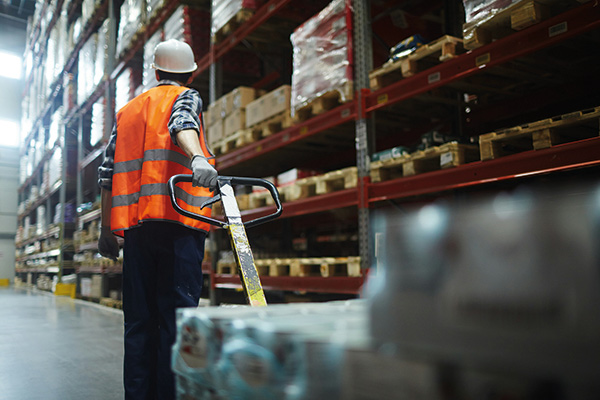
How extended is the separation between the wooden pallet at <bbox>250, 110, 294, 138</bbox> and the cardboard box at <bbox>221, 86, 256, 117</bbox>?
38cm

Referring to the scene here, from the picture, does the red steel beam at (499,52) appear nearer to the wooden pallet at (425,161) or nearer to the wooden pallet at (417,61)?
the wooden pallet at (417,61)

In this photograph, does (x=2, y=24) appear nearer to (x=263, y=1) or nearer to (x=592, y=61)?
(x=263, y=1)

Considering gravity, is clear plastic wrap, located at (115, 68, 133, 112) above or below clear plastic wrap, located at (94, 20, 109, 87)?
below

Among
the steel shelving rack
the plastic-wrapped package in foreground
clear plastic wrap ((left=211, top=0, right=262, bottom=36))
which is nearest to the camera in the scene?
the plastic-wrapped package in foreground

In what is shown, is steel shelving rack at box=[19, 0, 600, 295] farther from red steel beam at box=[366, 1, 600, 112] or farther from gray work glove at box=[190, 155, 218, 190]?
gray work glove at box=[190, 155, 218, 190]

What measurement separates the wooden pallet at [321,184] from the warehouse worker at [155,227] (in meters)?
2.28

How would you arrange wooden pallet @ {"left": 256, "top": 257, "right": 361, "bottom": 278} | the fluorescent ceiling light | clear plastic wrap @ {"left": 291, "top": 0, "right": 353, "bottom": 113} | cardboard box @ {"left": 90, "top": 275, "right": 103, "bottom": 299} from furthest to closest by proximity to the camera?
1. the fluorescent ceiling light
2. cardboard box @ {"left": 90, "top": 275, "right": 103, "bottom": 299}
3. clear plastic wrap @ {"left": 291, "top": 0, "right": 353, "bottom": 113}
4. wooden pallet @ {"left": 256, "top": 257, "right": 361, "bottom": 278}

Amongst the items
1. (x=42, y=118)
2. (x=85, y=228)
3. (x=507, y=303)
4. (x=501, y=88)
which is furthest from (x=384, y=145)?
(x=42, y=118)

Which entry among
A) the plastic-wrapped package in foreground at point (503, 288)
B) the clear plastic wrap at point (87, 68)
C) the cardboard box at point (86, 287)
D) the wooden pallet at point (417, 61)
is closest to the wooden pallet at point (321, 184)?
the wooden pallet at point (417, 61)

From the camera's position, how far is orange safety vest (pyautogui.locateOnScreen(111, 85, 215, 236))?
2348 millimetres

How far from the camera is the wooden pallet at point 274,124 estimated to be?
5508 millimetres

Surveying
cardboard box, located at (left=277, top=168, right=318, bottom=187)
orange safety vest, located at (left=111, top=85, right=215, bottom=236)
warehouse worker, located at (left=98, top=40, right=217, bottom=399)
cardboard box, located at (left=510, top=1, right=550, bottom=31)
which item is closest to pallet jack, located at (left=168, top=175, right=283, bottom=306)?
warehouse worker, located at (left=98, top=40, right=217, bottom=399)

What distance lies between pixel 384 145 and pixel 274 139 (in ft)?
4.93

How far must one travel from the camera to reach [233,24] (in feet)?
21.2
